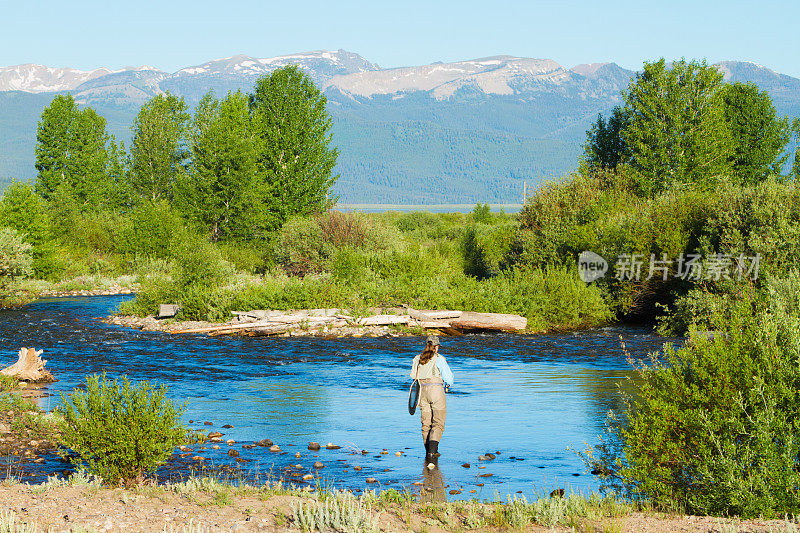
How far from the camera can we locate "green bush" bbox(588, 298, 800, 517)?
801 centimetres

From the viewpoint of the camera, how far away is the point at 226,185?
5250 centimetres

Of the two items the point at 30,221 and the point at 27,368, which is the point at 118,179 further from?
the point at 27,368

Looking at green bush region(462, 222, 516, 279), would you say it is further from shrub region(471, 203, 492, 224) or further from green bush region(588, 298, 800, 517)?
shrub region(471, 203, 492, 224)

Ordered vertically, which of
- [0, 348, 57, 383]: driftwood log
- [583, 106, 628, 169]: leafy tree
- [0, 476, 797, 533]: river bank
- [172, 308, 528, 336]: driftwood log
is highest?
[583, 106, 628, 169]: leafy tree

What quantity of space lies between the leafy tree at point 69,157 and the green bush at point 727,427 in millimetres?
69901

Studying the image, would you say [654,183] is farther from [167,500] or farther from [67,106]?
[67,106]

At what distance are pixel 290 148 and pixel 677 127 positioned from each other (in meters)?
24.8

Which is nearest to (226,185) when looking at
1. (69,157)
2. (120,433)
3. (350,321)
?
(350,321)

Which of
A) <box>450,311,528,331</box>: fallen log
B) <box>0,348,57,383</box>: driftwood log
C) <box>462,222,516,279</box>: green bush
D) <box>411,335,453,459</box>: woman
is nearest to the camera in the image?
<box>411,335,453,459</box>: woman

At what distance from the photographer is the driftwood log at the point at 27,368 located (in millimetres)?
17750

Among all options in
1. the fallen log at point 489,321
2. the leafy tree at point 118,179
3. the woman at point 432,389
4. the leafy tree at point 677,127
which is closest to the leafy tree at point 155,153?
the leafy tree at point 118,179

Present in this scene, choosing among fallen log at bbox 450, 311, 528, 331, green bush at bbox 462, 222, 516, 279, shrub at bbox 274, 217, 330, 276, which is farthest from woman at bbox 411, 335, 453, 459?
green bush at bbox 462, 222, 516, 279

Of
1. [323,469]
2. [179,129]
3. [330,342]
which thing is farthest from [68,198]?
[323,469]

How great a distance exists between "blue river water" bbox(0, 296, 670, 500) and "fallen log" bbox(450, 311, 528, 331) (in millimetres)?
637
